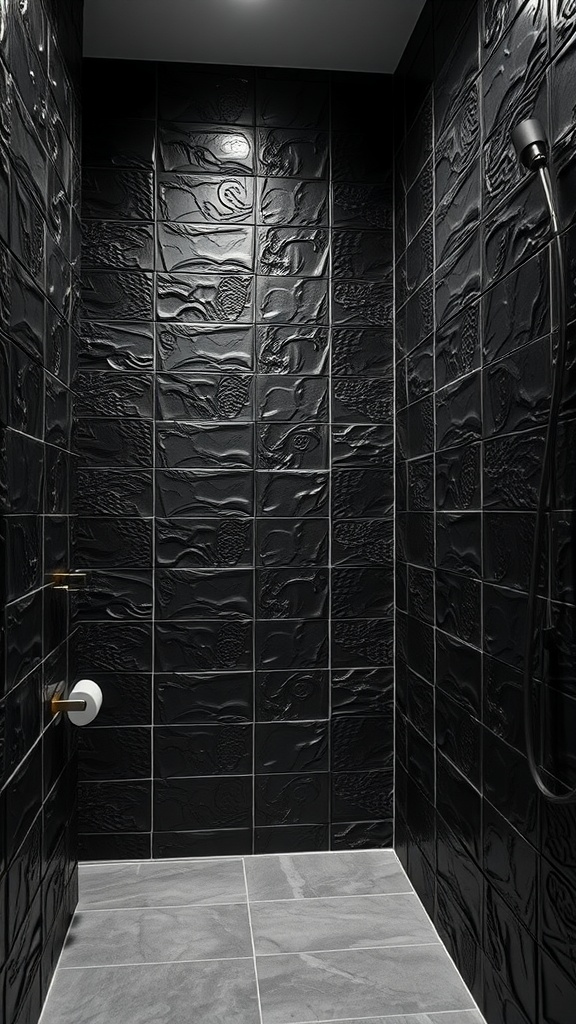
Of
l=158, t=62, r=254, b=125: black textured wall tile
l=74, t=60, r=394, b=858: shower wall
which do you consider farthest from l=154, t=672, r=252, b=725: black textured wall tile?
l=158, t=62, r=254, b=125: black textured wall tile

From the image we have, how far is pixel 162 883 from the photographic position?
8.04 ft

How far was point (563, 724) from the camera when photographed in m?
1.40

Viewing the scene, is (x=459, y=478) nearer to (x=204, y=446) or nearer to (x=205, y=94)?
(x=204, y=446)

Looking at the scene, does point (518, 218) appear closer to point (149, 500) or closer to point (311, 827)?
point (149, 500)

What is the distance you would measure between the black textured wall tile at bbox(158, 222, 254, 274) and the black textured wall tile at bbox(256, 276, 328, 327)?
3.9 inches

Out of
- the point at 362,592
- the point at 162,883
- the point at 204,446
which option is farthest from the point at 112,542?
the point at 162,883

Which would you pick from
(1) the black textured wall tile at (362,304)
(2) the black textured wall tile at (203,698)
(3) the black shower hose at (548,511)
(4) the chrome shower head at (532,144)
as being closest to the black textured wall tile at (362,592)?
(2) the black textured wall tile at (203,698)

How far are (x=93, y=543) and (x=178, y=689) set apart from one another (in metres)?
0.58

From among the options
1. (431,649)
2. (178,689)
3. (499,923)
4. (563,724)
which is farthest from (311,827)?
(563,724)

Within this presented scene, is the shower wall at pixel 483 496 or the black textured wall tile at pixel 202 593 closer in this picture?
the shower wall at pixel 483 496

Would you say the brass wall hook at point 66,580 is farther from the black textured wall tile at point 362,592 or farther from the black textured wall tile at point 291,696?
the black textured wall tile at point 362,592

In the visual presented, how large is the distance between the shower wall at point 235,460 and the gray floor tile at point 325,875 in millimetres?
69

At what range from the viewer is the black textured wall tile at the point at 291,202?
2.67 meters

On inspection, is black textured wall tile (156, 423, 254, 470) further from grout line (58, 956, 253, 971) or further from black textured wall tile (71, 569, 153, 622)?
grout line (58, 956, 253, 971)
